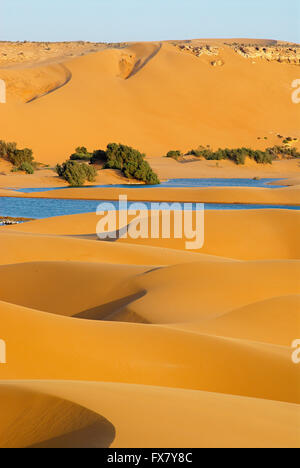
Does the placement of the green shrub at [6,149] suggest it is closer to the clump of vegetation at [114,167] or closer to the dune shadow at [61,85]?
the clump of vegetation at [114,167]

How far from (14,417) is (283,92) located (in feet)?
281

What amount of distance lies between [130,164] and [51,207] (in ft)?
45.7

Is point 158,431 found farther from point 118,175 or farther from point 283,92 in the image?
point 283,92

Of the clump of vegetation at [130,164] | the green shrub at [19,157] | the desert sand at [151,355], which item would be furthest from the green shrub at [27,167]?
the desert sand at [151,355]

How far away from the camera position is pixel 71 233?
23.2m

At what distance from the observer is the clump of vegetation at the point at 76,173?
134ft

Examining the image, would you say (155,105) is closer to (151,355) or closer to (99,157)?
(99,157)

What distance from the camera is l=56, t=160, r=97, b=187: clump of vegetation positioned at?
134ft

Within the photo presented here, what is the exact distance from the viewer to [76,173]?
135 ft

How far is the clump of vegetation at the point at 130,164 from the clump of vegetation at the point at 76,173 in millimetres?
2665

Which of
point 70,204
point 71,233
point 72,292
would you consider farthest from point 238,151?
point 72,292

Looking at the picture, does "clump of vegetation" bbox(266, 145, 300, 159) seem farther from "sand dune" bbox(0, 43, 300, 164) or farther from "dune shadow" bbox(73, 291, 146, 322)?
"dune shadow" bbox(73, 291, 146, 322)

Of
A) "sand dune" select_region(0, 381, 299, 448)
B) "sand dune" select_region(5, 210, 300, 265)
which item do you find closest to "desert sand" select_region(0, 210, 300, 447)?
"sand dune" select_region(0, 381, 299, 448)

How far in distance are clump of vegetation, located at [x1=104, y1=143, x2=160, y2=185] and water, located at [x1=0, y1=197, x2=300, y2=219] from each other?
9.89m
